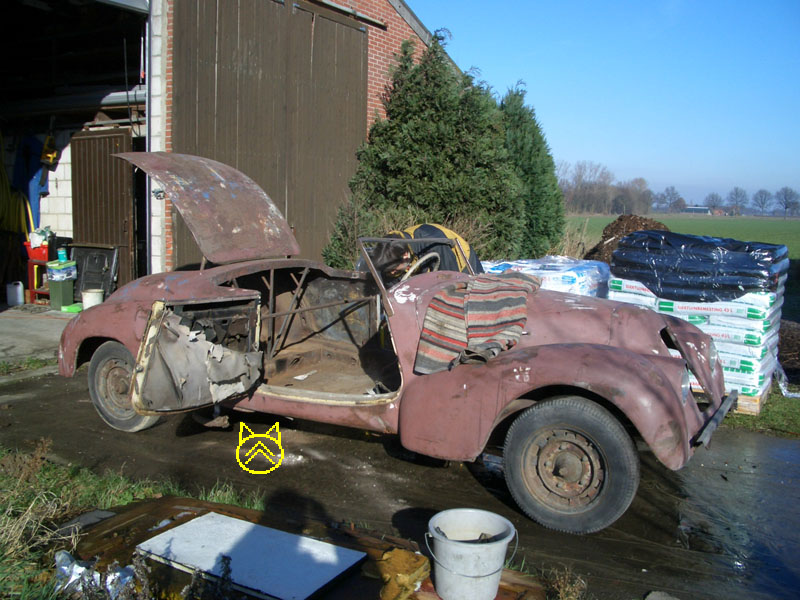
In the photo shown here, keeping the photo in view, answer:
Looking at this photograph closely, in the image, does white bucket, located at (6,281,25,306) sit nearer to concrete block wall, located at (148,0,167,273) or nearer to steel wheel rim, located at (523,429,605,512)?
concrete block wall, located at (148,0,167,273)

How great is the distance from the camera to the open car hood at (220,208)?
515 cm

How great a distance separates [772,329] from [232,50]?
27.4ft

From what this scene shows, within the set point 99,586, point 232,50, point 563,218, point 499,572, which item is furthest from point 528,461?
point 563,218

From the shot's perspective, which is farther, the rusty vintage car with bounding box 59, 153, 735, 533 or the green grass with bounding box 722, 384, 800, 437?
the green grass with bounding box 722, 384, 800, 437

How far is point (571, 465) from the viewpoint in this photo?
3900 millimetres

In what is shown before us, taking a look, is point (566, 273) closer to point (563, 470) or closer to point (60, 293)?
point (563, 470)

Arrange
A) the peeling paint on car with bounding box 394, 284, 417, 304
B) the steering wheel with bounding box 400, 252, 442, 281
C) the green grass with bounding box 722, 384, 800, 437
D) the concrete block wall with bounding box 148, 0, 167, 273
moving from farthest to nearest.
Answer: the concrete block wall with bounding box 148, 0, 167, 273 < the green grass with bounding box 722, 384, 800, 437 < the steering wheel with bounding box 400, 252, 442, 281 < the peeling paint on car with bounding box 394, 284, 417, 304

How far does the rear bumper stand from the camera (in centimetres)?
386

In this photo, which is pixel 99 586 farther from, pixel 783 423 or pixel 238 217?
pixel 783 423

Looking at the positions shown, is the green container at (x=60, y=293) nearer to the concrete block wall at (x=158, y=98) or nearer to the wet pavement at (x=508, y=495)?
the concrete block wall at (x=158, y=98)

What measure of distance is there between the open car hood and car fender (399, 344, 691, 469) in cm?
203

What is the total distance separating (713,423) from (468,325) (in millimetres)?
1638

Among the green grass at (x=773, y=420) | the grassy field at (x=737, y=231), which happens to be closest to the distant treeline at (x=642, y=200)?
the grassy field at (x=737, y=231)

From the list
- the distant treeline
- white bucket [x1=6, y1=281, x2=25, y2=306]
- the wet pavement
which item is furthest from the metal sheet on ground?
the distant treeline
